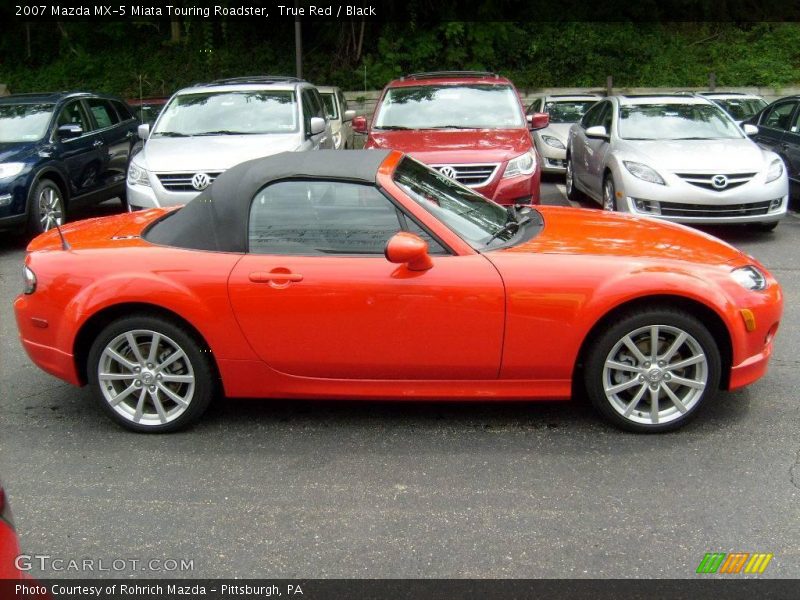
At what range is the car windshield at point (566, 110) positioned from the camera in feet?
49.0

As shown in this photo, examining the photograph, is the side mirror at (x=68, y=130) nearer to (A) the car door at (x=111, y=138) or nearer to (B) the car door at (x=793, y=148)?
(A) the car door at (x=111, y=138)

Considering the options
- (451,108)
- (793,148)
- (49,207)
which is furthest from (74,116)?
(793,148)

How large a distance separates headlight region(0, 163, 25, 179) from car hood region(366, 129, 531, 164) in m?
3.86

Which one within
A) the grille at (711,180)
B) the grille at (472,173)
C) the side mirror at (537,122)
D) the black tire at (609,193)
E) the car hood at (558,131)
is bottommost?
the black tire at (609,193)

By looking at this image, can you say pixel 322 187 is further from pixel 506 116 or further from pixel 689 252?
pixel 506 116

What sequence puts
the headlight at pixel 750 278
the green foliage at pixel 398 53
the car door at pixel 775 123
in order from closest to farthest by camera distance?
the headlight at pixel 750 278, the car door at pixel 775 123, the green foliage at pixel 398 53

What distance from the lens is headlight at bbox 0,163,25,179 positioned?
8.98 m

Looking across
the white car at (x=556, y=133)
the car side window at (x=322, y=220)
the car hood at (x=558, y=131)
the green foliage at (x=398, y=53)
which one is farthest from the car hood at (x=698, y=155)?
the green foliage at (x=398, y=53)

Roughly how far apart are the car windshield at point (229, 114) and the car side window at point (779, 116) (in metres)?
6.54

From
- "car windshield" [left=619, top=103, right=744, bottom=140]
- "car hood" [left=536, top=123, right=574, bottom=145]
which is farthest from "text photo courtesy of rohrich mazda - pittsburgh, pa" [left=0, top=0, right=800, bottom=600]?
"car hood" [left=536, top=123, right=574, bottom=145]

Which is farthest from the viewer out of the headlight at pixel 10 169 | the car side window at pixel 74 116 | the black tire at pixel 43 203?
the car side window at pixel 74 116

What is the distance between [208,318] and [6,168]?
601cm

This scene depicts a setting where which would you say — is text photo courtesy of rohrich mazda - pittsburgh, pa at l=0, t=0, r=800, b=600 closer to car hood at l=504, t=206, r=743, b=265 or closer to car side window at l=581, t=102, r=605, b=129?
car hood at l=504, t=206, r=743, b=265

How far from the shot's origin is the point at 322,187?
4383 millimetres
